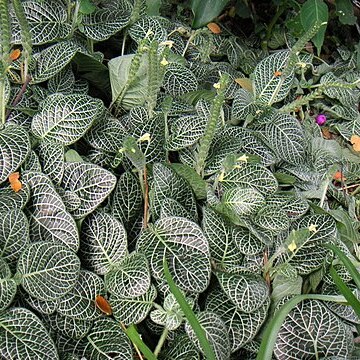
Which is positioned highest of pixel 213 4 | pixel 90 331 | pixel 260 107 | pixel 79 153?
pixel 213 4

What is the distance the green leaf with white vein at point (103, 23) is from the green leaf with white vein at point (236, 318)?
0.66 meters

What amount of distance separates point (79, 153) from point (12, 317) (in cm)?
41

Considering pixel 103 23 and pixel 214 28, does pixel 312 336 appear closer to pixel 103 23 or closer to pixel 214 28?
pixel 103 23

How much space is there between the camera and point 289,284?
1.08 meters

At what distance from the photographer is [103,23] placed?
4.46 ft

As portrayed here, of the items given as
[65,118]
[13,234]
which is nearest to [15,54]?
[65,118]

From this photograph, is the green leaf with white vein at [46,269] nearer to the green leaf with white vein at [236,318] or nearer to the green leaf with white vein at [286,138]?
the green leaf with white vein at [236,318]

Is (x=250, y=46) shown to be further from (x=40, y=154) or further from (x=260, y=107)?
(x=40, y=154)

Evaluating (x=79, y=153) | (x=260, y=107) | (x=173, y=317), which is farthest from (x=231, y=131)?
(x=173, y=317)

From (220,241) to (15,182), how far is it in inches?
15.6

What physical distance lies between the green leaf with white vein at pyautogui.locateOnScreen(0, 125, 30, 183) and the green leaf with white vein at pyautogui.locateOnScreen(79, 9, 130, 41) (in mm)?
346

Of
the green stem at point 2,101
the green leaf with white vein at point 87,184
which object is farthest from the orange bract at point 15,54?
the green leaf with white vein at point 87,184

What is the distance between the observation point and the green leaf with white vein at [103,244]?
1049 mm

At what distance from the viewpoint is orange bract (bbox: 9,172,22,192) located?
41.2 inches
